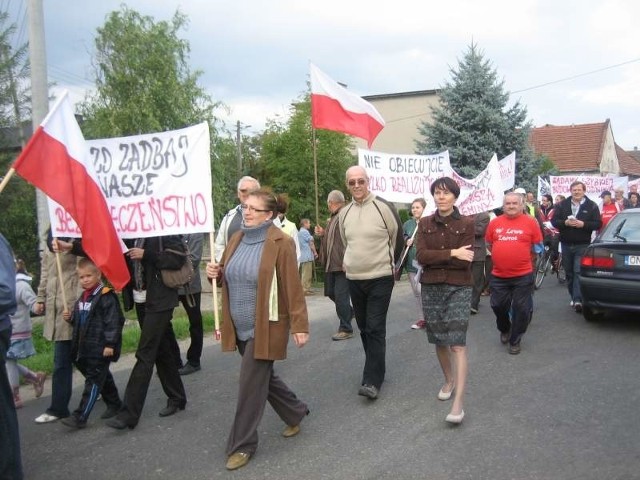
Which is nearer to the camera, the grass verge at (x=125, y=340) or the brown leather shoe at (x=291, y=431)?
the brown leather shoe at (x=291, y=431)

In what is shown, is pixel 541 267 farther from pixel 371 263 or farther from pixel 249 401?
pixel 249 401

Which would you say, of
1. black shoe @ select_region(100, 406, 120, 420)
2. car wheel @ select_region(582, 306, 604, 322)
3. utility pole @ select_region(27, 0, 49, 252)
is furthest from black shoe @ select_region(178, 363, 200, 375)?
car wheel @ select_region(582, 306, 604, 322)

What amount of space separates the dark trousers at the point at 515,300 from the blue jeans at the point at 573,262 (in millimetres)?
2282

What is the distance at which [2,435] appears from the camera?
3.40 meters

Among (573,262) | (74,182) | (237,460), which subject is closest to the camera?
(237,460)

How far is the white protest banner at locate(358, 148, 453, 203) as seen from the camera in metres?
7.93

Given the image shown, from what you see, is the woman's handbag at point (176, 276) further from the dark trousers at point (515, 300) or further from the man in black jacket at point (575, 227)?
the man in black jacket at point (575, 227)

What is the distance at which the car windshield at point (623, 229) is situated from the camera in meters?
7.77

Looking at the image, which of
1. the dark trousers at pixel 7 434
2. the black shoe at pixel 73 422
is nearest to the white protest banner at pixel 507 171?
the black shoe at pixel 73 422

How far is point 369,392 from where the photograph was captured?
205 inches

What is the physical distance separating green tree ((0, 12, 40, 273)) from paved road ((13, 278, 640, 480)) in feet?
23.3

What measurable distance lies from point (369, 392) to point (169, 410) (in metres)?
1.71

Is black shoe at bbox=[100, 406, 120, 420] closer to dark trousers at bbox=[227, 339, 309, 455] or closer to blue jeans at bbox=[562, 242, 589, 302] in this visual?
dark trousers at bbox=[227, 339, 309, 455]

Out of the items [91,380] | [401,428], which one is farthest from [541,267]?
[91,380]
